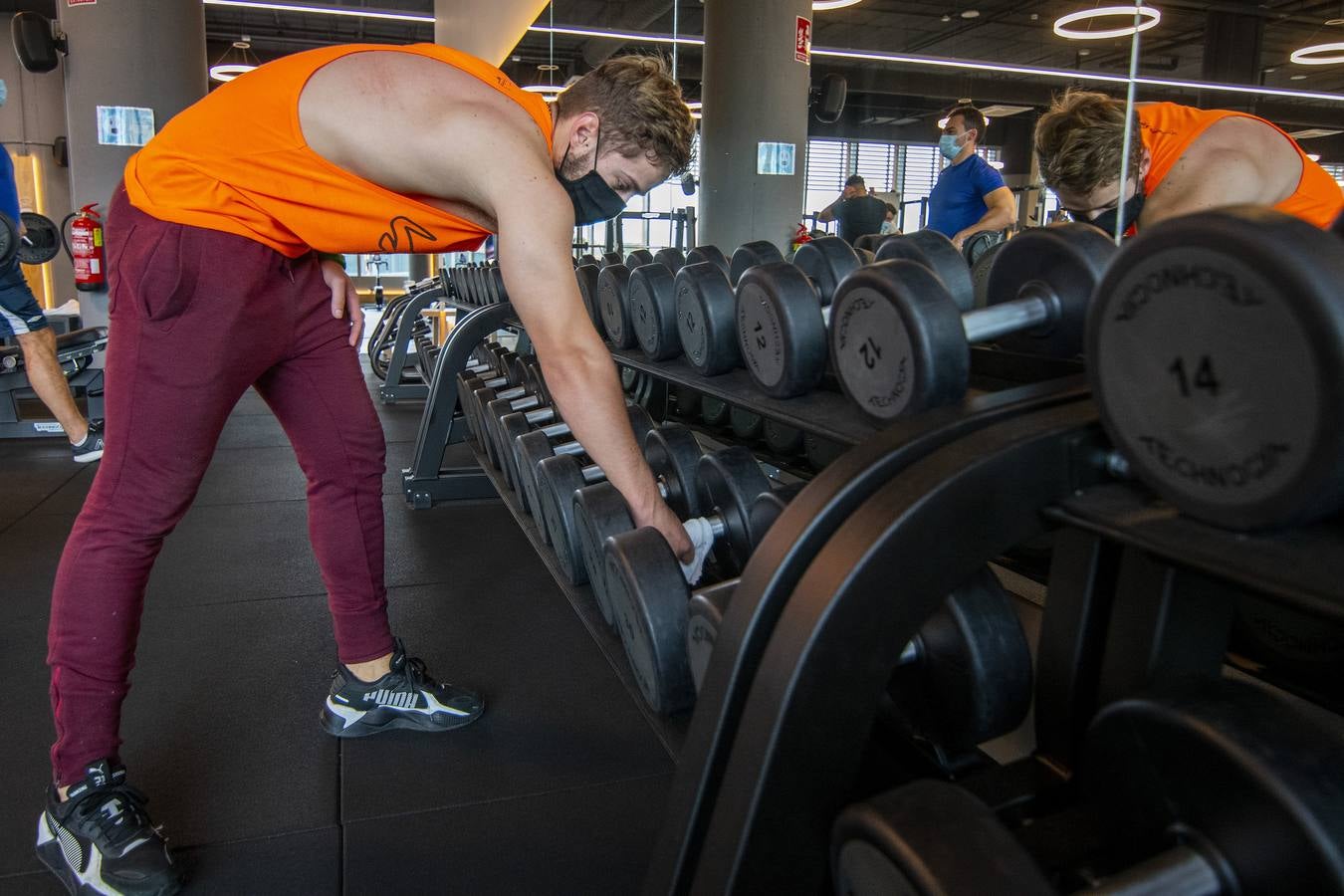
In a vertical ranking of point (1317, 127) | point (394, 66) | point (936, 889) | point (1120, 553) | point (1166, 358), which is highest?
point (1317, 127)

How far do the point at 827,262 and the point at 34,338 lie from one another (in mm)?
3482

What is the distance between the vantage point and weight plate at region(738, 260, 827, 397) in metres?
1.12

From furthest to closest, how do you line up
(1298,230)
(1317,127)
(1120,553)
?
(1317,127) → (1120,553) → (1298,230)

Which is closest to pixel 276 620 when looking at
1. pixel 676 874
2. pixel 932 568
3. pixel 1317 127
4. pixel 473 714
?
pixel 473 714

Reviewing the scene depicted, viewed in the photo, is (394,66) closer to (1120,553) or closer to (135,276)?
(135,276)

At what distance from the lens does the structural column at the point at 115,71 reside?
14.1 ft

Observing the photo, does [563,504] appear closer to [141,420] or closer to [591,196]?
[591,196]

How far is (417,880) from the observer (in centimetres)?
124

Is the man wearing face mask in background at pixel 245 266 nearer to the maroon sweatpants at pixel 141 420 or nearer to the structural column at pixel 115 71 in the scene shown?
the maroon sweatpants at pixel 141 420

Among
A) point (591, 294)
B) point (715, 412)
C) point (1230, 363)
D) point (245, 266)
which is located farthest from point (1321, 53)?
point (245, 266)

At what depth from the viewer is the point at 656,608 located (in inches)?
42.1

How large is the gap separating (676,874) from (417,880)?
0.68m

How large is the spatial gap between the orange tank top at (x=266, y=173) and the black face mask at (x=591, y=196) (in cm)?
11

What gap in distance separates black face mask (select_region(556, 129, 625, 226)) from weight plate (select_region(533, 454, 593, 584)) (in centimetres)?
44
